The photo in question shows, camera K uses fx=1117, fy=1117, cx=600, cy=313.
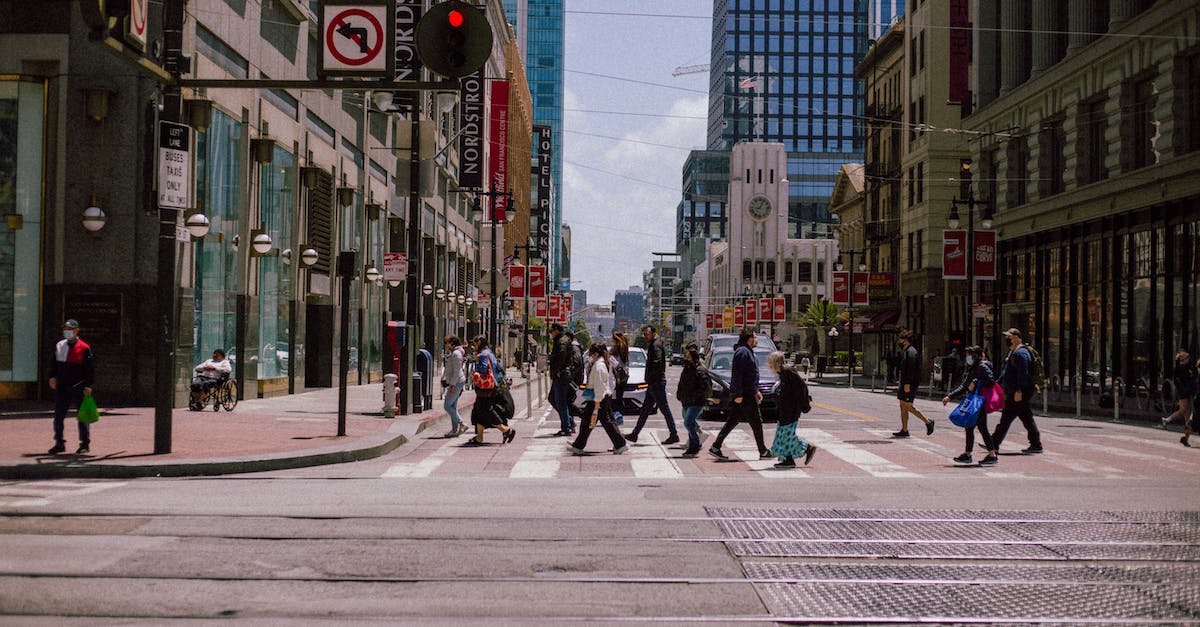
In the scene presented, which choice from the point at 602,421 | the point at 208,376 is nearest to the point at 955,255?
the point at 602,421

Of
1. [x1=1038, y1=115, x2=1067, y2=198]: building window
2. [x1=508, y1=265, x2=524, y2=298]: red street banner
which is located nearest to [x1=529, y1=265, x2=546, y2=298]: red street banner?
[x1=508, y1=265, x2=524, y2=298]: red street banner

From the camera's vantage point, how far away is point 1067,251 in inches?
1634

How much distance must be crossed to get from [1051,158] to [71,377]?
126 feet

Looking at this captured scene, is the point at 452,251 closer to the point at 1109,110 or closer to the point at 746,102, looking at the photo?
the point at 1109,110

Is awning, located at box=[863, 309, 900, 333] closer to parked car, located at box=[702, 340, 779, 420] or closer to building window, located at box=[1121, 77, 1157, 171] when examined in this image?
building window, located at box=[1121, 77, 1157, 171]

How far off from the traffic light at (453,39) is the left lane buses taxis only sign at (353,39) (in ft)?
5.46

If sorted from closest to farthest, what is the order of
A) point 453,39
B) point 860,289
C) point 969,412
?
point 453,39 → point 969,412 → point 860,289

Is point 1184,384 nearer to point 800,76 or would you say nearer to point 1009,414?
point 1009,414

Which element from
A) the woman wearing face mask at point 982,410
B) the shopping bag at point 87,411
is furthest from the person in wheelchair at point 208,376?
the woman wearing face mask at point 982,410

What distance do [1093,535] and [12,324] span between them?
20385 mm

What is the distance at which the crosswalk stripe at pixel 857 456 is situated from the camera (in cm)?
1452

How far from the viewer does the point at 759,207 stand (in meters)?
141

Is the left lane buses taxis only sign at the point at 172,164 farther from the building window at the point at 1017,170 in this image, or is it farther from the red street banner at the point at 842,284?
the red street banner at the point at 842,284

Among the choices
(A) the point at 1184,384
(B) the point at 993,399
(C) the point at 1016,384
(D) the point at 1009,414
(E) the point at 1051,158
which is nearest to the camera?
(B) the point at 993,399
